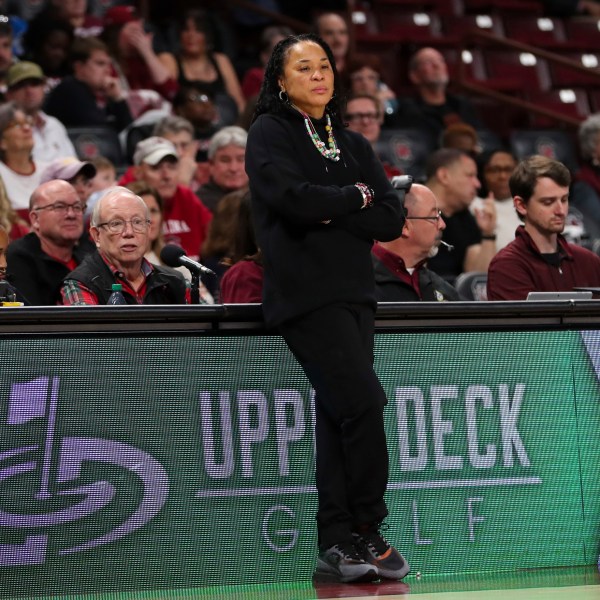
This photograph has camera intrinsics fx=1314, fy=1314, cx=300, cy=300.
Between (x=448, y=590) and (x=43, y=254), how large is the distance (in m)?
2.94

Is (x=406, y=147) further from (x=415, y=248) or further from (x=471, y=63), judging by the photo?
(x=415, y=248)

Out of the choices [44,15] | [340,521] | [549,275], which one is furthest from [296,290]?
[44,15]

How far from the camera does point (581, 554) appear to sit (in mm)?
4918

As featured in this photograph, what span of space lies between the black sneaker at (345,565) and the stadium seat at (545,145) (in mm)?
7874

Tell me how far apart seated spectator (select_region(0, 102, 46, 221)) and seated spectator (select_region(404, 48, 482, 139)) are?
13.6 feet

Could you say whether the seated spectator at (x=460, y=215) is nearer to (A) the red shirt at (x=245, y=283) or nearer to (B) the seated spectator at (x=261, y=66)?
(A) the red shirt at (x=245, y=283)

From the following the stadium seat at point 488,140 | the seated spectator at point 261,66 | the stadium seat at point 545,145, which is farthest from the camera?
the stadium seat at point 545,145

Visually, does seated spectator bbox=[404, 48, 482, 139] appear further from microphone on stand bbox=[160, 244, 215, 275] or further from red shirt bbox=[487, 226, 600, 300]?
microphone on stand bbox=[160, 244, 215, 275]

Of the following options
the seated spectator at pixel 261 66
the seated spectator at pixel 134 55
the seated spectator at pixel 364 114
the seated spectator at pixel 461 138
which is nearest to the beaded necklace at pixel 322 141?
the seated spectator at pixel 364 114

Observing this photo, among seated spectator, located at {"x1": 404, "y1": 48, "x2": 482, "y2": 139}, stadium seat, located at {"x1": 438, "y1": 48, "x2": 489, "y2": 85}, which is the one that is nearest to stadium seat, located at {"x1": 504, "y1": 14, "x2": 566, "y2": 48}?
stadium seat, located at {"x1": 438, "y1": 48, "x2": 489, "y2": 85}

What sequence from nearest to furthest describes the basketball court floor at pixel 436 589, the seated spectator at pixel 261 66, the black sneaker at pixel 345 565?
the basketball court floor at pixel 436 589
the black sneaker at pixel 345 565
the seated spectator at pixel 261 66

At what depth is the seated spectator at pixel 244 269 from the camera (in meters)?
5.54

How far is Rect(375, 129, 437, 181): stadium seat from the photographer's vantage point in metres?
10.7

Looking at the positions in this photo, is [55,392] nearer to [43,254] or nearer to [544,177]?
[43,254]
